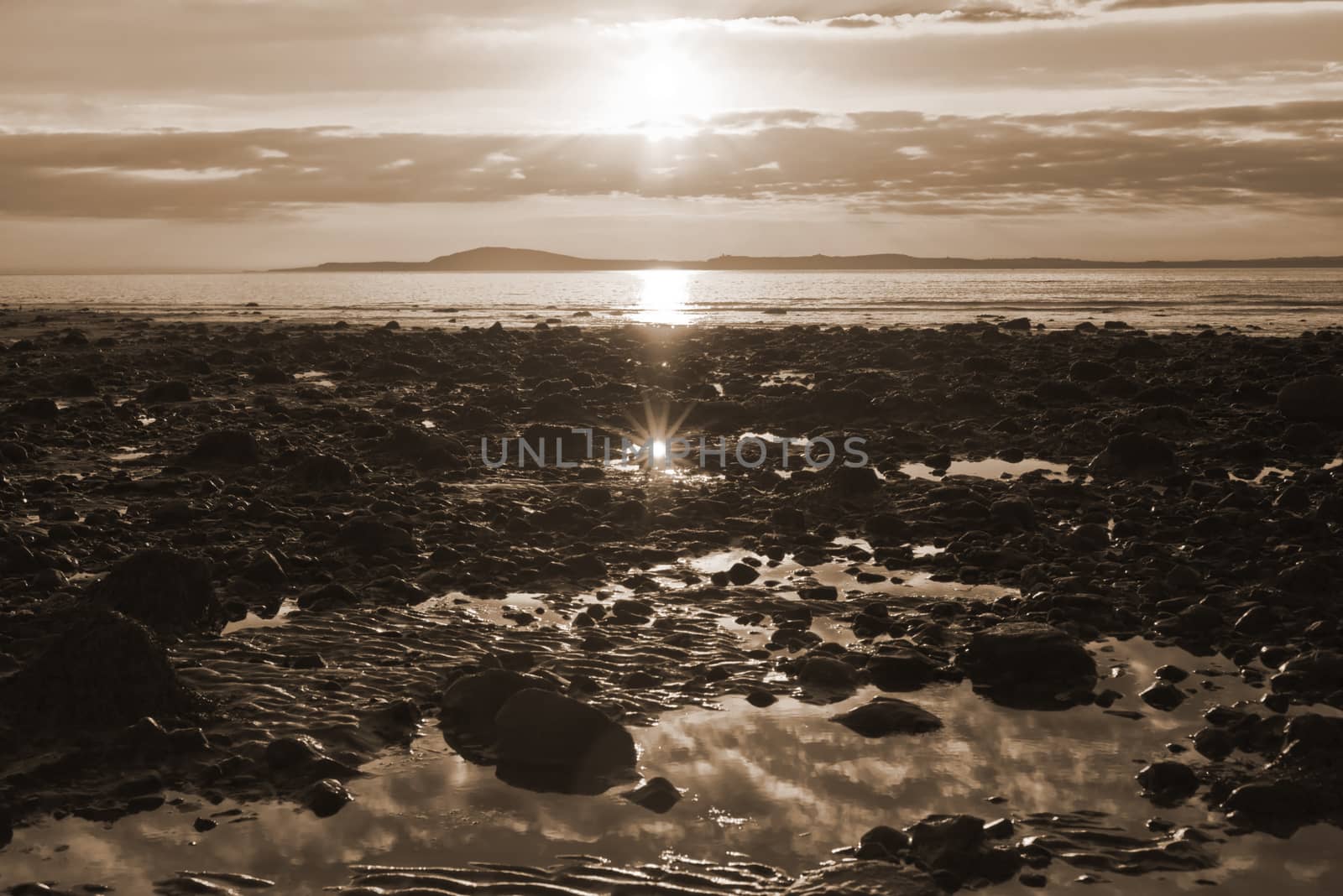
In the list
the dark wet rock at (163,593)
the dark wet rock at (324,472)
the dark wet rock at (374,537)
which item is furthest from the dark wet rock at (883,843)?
the dark wet rock at (324,472)

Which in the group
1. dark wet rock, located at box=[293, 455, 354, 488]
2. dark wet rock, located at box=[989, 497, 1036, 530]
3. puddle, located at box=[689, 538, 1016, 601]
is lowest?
puddle, located at box=[689, 538, 1016, 601]

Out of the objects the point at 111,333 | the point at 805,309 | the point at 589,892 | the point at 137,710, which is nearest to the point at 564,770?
the point at 589,892

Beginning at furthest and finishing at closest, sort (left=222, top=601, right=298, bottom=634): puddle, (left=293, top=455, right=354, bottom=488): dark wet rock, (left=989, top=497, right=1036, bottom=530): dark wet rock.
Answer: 1. (left=293, top=455, right=354, bottom=488): dark wet rock
2. (left=989, top=497, right=1036, bottom=530): dark wet rock
3. (left=222, top=601, right=298, bottom=634): puddle

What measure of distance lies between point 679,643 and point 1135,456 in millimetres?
9490

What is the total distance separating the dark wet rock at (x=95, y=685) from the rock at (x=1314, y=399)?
18.1m

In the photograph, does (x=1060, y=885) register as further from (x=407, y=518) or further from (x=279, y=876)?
(x=407, y=518)

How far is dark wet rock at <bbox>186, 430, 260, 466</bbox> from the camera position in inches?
647

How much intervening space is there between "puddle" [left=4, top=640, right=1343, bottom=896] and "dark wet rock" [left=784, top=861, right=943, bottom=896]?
150 mm

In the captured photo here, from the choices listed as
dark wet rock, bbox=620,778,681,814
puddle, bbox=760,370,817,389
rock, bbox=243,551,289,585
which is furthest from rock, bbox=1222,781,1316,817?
puddle, bbox=760,370,817,389

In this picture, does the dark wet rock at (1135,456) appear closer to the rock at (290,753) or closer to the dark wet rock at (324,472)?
the dark wet rock at (324,472)

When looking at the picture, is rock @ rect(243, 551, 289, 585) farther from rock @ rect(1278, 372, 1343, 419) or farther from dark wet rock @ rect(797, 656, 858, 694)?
rock @ rect(1278, 372, 1343, 419)

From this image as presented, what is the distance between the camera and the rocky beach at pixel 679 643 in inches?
235

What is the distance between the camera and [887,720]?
7465mm

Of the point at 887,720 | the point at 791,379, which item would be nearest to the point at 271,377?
the point at 791,379
